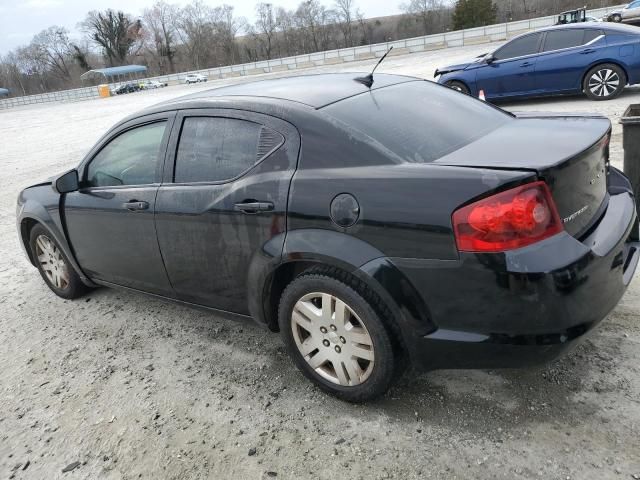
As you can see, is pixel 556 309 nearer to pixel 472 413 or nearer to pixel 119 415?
pixel 472 413

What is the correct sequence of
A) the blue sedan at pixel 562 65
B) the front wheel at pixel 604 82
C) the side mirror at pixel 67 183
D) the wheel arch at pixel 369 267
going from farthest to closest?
the front wheel at pixel 604 82 < the blue sedan at pixel 562 65 < the side mirror at pixel 67 183 < the wheel arch at pixel 369 267

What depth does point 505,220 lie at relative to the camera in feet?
7.02

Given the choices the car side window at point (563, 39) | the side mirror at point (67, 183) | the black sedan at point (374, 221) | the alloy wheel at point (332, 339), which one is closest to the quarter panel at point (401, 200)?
the black sedan at point (374, 221)

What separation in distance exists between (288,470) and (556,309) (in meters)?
1.37

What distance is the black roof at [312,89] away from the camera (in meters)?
2.98

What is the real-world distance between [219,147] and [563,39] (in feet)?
31.7

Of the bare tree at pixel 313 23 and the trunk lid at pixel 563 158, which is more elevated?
the bare tree at pixel 313 23

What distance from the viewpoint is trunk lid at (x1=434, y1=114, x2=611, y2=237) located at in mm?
2258

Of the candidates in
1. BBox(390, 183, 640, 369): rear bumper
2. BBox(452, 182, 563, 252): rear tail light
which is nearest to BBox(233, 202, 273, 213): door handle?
BBox(390, 183, 640, 369): rear bumper

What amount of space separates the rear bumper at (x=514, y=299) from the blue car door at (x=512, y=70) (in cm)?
940

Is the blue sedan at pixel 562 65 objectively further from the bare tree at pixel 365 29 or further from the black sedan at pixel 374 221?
the bare tree at pixel 365 29

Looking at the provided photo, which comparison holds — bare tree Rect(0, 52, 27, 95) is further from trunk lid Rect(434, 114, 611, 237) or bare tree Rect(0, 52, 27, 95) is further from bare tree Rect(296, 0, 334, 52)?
trunk lid Rect(434, 114, 611, 237)

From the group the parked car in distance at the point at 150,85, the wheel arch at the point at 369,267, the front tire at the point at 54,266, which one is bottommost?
the front tire at the point at 54,266

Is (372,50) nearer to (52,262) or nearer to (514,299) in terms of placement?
(52,262)
